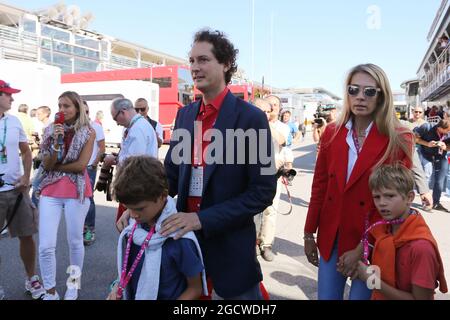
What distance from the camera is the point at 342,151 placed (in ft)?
6.31

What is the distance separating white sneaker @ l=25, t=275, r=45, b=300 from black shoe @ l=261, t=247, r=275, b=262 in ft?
7.59

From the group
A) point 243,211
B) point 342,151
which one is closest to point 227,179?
point 243,211

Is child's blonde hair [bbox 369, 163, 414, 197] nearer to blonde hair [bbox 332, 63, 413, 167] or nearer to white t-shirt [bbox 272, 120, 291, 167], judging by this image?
blonde hair [bbox 332, 63, 413, 167]

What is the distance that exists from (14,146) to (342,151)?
8.87 ft

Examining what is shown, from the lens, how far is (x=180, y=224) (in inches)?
57.8

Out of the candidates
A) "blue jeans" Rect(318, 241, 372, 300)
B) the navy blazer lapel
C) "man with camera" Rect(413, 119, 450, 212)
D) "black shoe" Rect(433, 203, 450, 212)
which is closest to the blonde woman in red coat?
"blue jeans" Rect(318, 241, 372, 300)

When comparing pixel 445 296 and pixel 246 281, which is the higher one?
pixel 246 281

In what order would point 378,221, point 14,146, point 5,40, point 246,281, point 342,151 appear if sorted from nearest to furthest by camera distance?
point 246,281 < point 378,221 < point 342,151 < point 14,146 < point 5,40

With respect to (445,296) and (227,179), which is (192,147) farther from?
(445,296)

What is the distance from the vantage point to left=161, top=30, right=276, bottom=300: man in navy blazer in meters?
1.59

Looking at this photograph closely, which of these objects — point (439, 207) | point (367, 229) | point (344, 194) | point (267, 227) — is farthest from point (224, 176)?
point (439, 207)

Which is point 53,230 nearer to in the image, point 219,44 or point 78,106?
point 78,106

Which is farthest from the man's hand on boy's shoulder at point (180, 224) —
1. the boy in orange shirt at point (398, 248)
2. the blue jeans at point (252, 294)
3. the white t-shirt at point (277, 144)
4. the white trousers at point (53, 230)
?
the white t-shirt at point (277, 144)

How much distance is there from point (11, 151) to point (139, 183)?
7.10 feet
